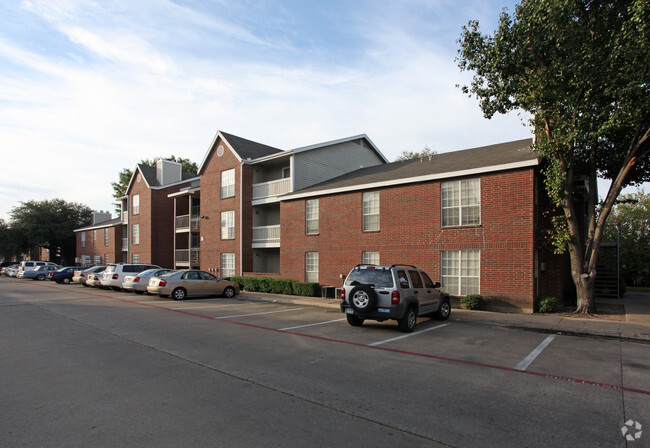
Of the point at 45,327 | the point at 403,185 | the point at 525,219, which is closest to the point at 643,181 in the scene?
the point at 525,219

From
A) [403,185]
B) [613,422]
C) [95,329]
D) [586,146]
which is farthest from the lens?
[403,185]

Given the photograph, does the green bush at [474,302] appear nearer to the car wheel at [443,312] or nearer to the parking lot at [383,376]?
the car wheel at [443,312]

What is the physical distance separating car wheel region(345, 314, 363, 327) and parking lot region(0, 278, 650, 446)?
14.1 inches

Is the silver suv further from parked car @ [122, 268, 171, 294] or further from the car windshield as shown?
parked car @ [122, 268, 171, 294]

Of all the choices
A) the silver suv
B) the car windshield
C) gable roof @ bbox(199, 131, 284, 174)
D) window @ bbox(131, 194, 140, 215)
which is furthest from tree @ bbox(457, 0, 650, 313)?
window @ bbox(131, 194, 140, 215)

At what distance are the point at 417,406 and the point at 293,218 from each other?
18.3m

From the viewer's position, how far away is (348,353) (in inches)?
322

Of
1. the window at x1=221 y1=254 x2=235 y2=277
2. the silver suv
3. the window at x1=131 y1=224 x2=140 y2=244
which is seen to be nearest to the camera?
the silver suv

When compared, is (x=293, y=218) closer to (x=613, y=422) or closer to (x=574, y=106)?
(x=574, y=106)

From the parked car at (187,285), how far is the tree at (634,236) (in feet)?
91.9

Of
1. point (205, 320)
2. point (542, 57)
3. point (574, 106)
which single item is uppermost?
point (542, 57)

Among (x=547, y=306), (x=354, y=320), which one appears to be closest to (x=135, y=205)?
(x=354, y=320)

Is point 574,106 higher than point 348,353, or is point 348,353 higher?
point 574,106

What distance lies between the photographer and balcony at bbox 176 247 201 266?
32375 mm
